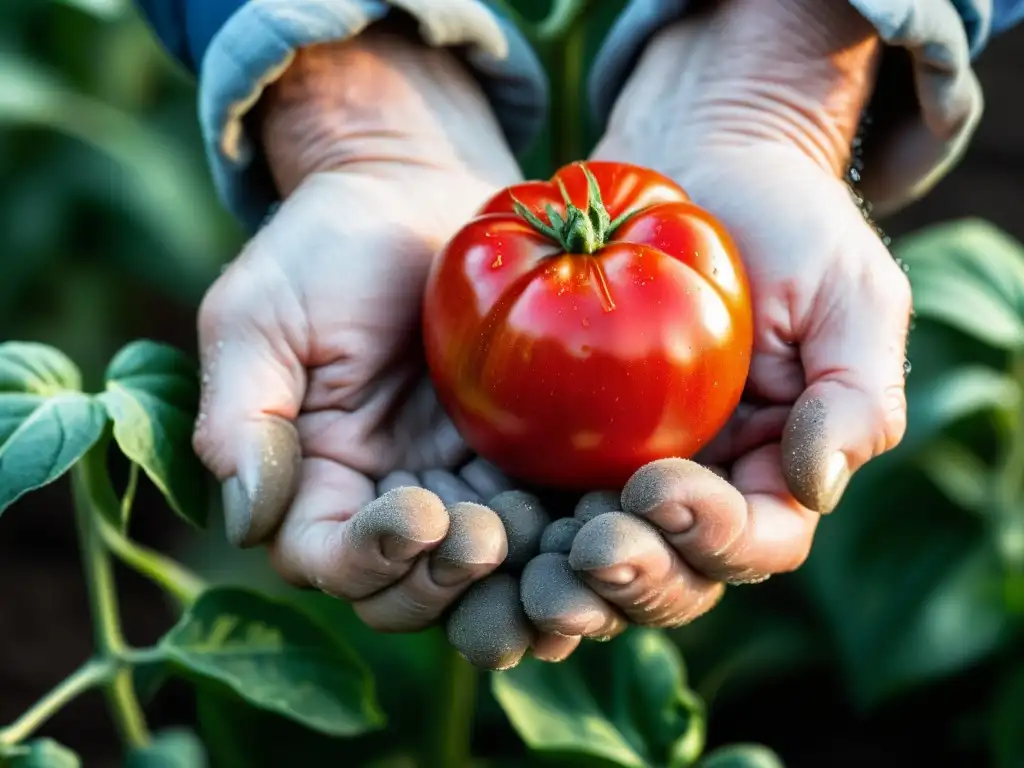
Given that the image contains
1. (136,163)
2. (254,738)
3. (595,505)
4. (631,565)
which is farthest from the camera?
(136,163)

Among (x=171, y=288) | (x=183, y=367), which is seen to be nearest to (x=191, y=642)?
(x=183, y=367)

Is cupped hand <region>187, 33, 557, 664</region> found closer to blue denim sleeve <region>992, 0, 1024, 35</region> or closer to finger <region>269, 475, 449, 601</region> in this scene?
Answer: finger <region>269, 475, 449, 601</region>

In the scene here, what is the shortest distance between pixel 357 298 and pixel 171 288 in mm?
1116

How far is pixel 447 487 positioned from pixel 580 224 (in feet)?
0.88

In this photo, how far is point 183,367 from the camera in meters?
1.18

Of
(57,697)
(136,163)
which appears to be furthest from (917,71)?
(136,163)

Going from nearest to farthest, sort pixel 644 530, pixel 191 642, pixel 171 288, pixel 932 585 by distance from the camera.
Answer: pixel 644 530 < pixel 191 642 < pixel 932 585 < pixel 171 288

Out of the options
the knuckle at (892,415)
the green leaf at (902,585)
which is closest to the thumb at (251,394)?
the knuckle at (892,415)

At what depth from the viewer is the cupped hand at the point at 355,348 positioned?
3.11ft

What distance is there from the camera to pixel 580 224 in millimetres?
979

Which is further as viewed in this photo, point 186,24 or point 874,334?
point 186,24

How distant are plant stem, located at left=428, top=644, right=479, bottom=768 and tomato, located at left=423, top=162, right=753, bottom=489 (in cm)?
35

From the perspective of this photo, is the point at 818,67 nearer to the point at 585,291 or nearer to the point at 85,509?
the point at 585,291

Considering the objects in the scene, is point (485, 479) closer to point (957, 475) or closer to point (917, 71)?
point (917, 71)
